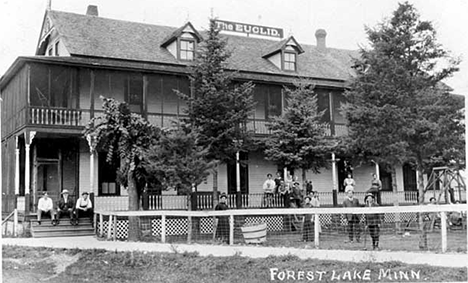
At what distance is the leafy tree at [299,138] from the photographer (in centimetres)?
2280

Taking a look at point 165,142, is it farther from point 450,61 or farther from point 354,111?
point 450,61

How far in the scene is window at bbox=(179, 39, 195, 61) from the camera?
1049 inches

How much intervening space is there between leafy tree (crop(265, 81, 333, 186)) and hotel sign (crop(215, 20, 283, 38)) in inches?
390

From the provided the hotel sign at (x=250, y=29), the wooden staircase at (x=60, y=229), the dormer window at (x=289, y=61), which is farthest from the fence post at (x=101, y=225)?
the hotel sign at (x=250, y=29)

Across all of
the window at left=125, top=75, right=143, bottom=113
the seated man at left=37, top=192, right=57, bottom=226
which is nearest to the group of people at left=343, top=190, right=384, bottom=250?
the seated man at left=37, top=192, right=57, bottom=226

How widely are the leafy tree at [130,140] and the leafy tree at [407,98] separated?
6.73 metres

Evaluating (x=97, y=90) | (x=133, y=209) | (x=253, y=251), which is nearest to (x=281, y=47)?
(x=97, y=90)

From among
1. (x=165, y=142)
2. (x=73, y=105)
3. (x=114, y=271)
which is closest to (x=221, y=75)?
(x=165, y=142)

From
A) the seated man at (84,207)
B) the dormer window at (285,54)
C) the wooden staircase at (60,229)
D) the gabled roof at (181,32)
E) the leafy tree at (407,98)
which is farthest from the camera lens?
the dormer window at (285,54)

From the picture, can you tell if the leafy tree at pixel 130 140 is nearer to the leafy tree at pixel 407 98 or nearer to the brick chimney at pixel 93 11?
the leafy tree at pixel 407 98

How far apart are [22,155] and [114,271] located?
12362 mm

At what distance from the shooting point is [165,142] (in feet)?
56.9

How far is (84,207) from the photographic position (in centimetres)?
2148

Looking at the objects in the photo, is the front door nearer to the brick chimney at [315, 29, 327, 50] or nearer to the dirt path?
the dirt path
